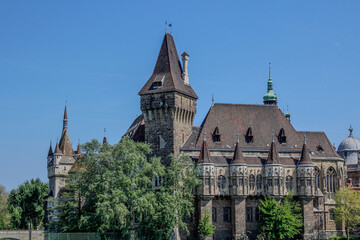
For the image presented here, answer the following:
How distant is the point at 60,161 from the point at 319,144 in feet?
205

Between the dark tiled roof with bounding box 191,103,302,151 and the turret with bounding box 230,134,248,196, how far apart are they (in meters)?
3.07

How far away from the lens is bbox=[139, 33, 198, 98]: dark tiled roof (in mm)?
79000

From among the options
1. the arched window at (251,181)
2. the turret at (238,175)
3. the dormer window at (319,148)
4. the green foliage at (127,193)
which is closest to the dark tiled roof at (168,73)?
the green foliage at (127,193)

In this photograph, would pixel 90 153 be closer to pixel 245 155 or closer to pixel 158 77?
pixel 158 77

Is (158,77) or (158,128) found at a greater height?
(158,77)

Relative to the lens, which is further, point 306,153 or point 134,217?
point 306,153

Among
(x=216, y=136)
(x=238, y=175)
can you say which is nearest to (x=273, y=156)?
(x=238, y=175)

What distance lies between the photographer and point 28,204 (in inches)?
4985

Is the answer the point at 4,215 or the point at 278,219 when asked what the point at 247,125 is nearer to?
the point at 278,219

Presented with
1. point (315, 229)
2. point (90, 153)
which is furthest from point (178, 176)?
point (315, 229)

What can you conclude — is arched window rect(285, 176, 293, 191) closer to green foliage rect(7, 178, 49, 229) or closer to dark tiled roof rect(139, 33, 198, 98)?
dark tiled roof rect(139, 33, 198, 98)

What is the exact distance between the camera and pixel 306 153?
80.0 meters

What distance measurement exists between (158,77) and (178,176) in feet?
49.8

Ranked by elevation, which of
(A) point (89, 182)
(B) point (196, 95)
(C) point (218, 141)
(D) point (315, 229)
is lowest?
(D) point (315, 229)
